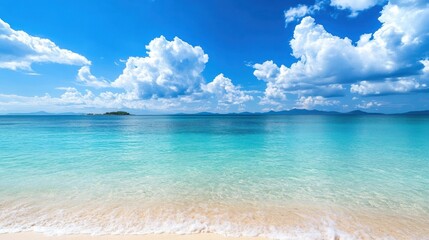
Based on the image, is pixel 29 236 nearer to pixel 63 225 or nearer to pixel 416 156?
pixel 63 225

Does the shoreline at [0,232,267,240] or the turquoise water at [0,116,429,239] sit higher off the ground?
the shoreline at [0,232,267,240]

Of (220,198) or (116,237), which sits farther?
(220,198)

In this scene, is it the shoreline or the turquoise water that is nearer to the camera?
the shoreline

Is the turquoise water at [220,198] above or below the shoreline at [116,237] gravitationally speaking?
below

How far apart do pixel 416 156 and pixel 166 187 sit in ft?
61.1

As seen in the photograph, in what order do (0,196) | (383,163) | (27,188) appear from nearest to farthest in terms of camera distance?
(0,196), (27,188), (383,163)

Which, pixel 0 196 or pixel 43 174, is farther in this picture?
pixel 43 174

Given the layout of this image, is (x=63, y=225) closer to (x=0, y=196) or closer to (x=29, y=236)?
(x=29, y=236)

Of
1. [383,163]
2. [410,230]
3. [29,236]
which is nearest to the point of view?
[29,236]

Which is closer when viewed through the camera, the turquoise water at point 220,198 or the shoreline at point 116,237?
the shoreline at point 116,237

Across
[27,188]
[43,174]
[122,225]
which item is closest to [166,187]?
[122,225]

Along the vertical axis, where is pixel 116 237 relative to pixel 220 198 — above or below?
above

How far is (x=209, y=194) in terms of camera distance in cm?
815

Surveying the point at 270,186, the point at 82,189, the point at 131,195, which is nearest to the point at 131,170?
the point at 82,189
